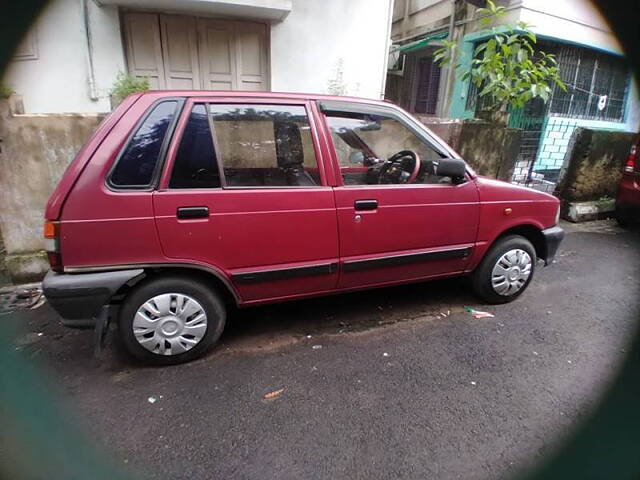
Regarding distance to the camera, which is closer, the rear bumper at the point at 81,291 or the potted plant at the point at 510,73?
the rear bumper at the point at 81,291

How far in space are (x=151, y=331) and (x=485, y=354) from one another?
7.78 ft

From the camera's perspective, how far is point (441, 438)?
1935 millimetres

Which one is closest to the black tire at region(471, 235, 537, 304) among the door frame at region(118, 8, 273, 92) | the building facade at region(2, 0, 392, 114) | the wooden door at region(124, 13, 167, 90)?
the building facade at region(2, 0, 392, 114)

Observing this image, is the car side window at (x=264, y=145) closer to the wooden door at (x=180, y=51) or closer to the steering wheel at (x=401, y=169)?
the steering wheel at (x=401, y=169)

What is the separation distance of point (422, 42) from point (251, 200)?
9.44 m

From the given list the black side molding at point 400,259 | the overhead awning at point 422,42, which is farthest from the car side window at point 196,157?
the overhead awning at point 422,42

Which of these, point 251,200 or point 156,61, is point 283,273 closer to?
point 251,200

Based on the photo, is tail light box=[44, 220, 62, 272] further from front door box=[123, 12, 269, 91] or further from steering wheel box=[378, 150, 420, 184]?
front door box=[123, 12, 269, 91]

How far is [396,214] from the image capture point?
2732 millimetres

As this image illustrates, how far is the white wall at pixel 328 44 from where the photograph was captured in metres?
6.17

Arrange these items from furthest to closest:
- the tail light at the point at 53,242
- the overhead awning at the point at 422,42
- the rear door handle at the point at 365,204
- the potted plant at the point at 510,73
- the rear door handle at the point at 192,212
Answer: the overhead awning at the point at 422,42, the potted plant at the point at 510,73, the rear door handle at the point at 365,204, the rear door handle at the point at 192,212, the tail light at the point at 53,242

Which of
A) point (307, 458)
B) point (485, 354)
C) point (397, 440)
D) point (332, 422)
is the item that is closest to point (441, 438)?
point (397, 440)

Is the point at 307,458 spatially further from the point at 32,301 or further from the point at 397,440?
the point at 32,301

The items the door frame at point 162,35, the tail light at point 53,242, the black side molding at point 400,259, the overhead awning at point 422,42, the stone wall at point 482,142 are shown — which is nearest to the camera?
the tail light at point 53,242
